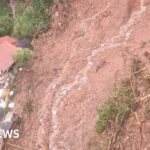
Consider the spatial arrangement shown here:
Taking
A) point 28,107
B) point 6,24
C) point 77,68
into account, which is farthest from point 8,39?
point 28,107

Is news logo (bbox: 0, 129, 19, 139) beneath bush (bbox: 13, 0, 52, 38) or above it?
beneath

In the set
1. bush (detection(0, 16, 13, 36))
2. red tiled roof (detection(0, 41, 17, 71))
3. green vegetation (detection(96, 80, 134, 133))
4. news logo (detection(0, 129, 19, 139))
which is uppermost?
bush (detection(0, 16, 13, 36))

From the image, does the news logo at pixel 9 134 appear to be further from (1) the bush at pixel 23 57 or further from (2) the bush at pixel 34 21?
(2) the bush at pixel 34 21

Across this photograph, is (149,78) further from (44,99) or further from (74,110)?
(44,99)

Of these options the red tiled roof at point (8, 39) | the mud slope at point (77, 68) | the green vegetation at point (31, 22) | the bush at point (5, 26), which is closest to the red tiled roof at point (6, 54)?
the red tiled roof at point (8, 39)

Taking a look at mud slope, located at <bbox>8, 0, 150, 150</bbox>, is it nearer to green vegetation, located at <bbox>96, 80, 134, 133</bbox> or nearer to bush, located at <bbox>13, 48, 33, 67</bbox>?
bush, located at <bbox>13, 48, 33, 67</bbox>

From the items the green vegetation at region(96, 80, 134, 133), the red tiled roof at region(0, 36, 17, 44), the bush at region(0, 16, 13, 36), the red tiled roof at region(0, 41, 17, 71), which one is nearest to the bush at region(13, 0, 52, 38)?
the red tiled roof at region(0, 36, 17, 44)
